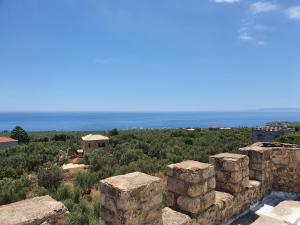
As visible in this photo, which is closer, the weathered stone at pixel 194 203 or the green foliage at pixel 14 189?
the weathered stone at pixel 194 203

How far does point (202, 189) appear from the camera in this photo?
13.5 feet

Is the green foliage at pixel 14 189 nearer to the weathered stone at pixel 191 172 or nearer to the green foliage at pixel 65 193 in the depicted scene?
the green foliage at pixel 65 193

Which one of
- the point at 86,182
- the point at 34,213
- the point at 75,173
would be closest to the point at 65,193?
the point at 86,182

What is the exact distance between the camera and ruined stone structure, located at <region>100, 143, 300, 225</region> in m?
3.18

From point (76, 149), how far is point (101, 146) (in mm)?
3047

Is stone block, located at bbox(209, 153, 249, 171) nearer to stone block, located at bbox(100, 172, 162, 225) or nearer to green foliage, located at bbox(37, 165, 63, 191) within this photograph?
stone block, located at bbox(100, 172, 162, 225)

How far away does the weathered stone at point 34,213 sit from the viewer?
2314 mm

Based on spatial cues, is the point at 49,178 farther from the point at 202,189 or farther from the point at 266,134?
the point at 266,134

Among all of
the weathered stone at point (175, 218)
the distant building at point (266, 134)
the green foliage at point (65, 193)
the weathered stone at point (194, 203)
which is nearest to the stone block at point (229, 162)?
the weathered stone at point (194, 203)

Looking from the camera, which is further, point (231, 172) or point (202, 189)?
point (231, 172)

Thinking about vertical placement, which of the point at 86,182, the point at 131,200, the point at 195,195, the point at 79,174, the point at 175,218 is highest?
the point at 131,200

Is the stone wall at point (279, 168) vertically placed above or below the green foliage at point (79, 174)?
above

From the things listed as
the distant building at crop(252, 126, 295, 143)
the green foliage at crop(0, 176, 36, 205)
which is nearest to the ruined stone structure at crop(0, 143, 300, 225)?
the green foliage at crop(0, 176, 36, 205)

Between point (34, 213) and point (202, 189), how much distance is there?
2.53 m
